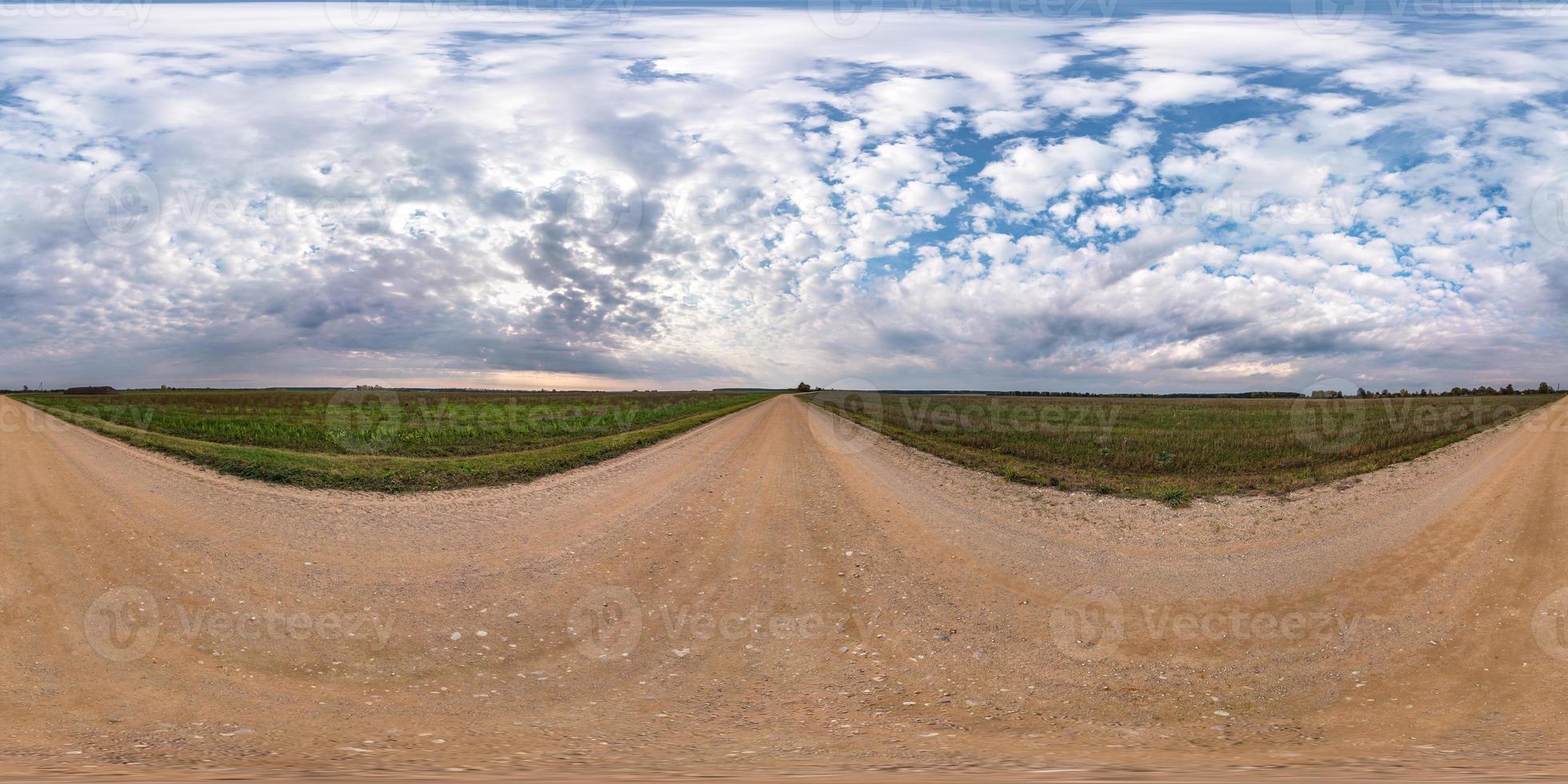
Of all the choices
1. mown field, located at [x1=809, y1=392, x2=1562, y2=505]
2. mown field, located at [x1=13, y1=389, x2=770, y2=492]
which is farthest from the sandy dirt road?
mown field, located at [x1=809, y1=392, x2=1562, y2=505]

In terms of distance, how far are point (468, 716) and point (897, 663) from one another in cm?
408

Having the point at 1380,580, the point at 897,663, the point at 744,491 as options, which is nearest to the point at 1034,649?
the point at 897,663

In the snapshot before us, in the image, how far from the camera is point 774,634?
27.2ft

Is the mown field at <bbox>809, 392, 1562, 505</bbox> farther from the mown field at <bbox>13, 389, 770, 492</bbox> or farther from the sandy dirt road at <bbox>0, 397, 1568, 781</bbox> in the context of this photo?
the mown field at <bbox>13, 389, 770, 492</bbox>

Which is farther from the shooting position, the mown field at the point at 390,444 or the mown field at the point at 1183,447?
the mown field at the point at 1183,447

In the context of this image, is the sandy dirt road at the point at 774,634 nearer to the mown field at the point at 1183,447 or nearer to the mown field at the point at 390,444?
the mown field at the point at 390,444

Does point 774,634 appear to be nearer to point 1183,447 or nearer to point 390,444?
point 390,444

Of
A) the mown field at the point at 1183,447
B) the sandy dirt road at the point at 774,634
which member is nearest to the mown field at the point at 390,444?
the sandy dirt road at the point at 774,634

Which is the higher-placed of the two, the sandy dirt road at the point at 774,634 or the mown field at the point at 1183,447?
the mown field at the point at 1183,447

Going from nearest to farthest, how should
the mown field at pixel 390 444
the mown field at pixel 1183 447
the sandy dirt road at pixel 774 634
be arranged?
the sandy dirt road at pixel 774 634 < the mown field at pixel 390 444 < the mown field at pixel 1183 447

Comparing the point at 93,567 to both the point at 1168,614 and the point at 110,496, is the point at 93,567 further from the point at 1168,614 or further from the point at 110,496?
the point at 1168,614

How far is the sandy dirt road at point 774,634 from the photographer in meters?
5.96

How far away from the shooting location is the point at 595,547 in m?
11.2

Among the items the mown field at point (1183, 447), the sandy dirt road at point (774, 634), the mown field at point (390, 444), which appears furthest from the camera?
the mown field at point (1183, 447)
